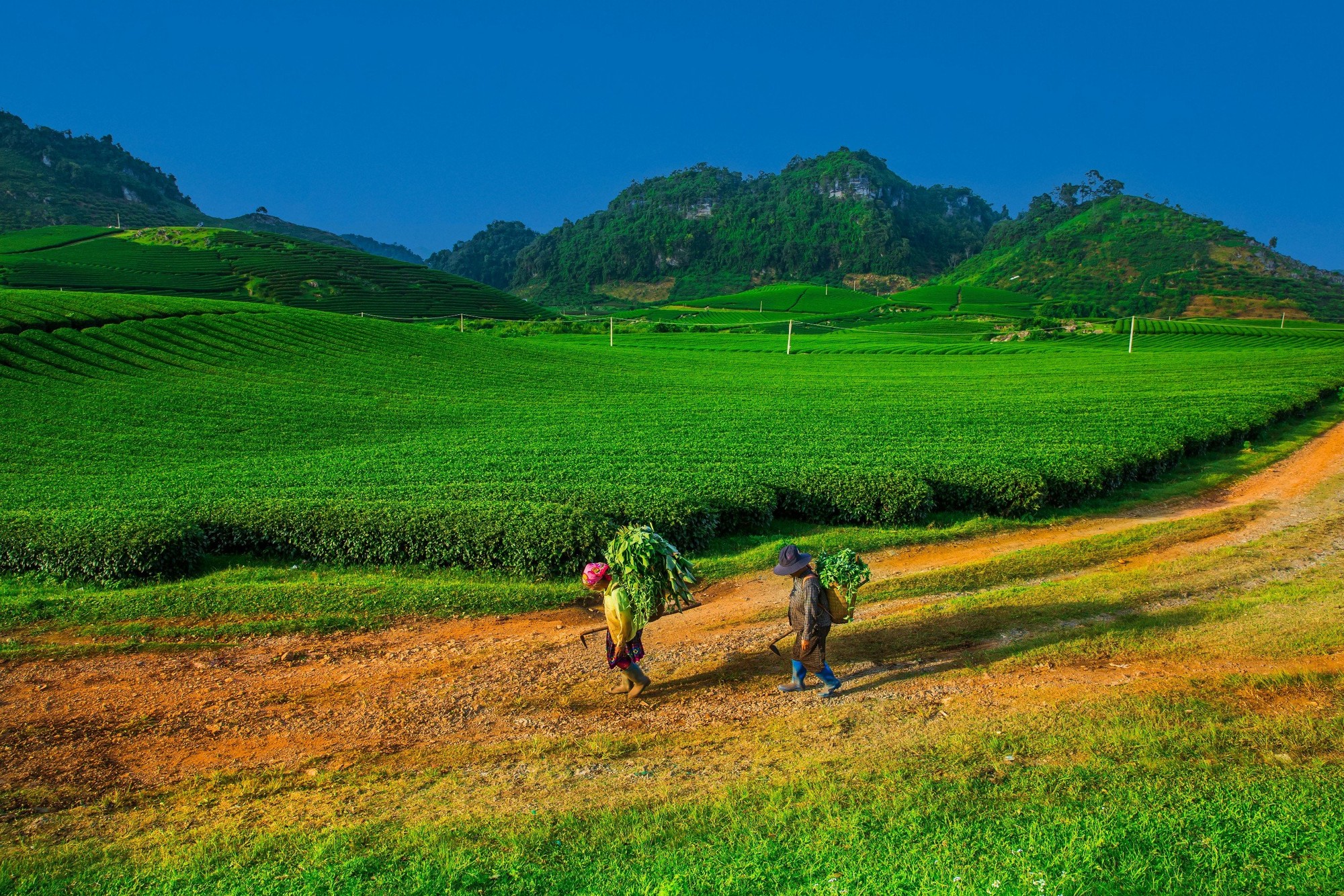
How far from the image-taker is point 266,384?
26.2 meters

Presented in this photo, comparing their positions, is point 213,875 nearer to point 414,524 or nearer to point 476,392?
point 414,524

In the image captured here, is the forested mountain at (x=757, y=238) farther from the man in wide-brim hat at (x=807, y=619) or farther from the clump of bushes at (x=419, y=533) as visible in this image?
the man in wide-brim hat at (x=807, y=619)

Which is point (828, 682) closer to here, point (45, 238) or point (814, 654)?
point (814, 654)

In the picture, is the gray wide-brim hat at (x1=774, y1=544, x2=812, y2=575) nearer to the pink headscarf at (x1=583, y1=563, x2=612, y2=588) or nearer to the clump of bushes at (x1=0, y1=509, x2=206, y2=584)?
the pink headscarf at (x1=583, y1=563, x2=612, y2=588)

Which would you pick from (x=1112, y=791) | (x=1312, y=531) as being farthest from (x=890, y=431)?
(x=1112, y=791)

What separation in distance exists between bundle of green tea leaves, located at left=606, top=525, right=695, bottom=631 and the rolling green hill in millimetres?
67407

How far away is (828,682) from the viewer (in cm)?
Answer: 791

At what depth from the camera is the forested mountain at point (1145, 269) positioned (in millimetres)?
91438

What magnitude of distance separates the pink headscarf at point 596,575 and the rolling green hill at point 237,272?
2647 inches

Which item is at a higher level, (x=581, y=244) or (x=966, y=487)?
(x=581, y=244)

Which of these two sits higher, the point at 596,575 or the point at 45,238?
the point at 45,238

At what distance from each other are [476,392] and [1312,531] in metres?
23.5

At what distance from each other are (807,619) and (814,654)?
427 mm

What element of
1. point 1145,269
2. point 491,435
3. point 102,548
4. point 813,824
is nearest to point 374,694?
point 813,824
